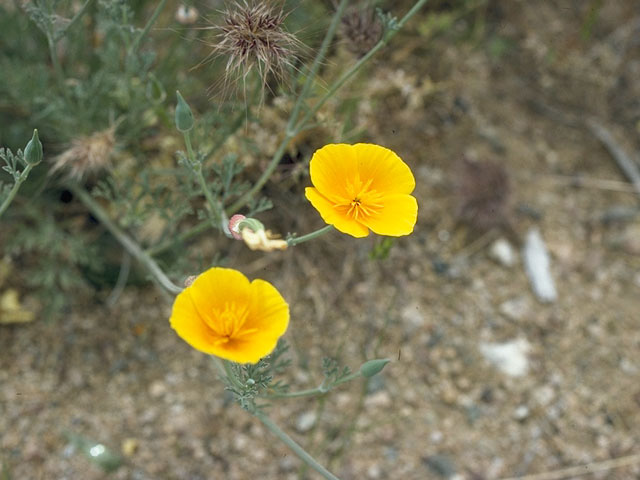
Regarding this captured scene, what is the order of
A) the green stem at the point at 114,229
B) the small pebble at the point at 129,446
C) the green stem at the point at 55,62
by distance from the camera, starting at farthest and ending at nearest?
the small pebble at the point at 129,446 → the green stem at the point at 114,229 → the green stem at the point at 55,62

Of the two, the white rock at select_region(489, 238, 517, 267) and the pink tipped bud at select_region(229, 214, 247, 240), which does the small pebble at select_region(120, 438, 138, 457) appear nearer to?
the pink tipped bud at select_region(229, 214, 247, 240)

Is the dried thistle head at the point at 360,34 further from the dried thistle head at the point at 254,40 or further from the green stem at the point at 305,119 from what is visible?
the dried thistle head at the point at 254,40

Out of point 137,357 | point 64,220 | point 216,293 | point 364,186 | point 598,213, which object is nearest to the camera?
point 216,293

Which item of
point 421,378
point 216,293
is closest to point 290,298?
point 421,378

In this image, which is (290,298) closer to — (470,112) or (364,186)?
(364,186)

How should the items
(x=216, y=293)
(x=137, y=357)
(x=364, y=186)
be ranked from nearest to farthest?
(x=216, y=293) < (x=364, y=186) < (x=137, y=357)

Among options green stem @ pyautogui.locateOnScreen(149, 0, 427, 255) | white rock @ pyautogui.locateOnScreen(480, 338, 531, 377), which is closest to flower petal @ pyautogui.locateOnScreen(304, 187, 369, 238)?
green stem @ pyautogui.locateOnScreen(149, 0, 427, 255)

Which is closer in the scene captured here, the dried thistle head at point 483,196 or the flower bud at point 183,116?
the flower bud at point 183,116

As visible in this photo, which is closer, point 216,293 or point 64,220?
point 216,293

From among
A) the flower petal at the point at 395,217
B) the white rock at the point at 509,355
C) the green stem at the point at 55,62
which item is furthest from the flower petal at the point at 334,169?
the white rock at the point at 509,355
